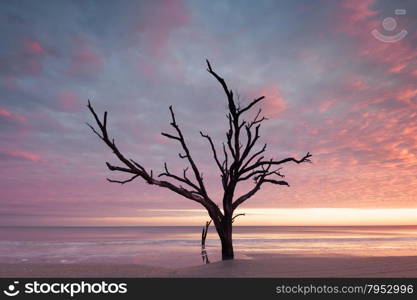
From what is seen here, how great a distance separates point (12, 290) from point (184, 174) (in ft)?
23.0

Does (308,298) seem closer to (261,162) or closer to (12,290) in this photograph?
(12,290)

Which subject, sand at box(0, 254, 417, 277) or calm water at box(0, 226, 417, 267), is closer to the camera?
sand at box(0, 254, 417, 277)

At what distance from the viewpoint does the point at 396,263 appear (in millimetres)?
10086

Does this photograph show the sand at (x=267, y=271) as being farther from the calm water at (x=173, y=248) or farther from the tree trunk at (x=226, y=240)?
the calm water at (x=173, y=248)

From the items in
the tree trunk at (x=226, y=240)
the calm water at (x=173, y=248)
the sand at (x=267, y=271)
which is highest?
the tree trunk at (x=226, y=240)

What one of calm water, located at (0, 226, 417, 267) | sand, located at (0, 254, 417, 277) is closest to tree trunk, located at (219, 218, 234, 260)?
sand, located at (0, 254, 417, 277)

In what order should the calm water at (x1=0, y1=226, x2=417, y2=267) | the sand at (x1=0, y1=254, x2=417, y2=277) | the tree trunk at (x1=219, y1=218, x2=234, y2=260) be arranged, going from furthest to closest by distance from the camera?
1. the calm water at (x1=0, y1=226, x2=417, y2=267)
2. the tree trunk at (x1=219, y1=218, x2=234, y2=260)
3. the sand at (x1=0, y1=254, x2=417, y2=277)

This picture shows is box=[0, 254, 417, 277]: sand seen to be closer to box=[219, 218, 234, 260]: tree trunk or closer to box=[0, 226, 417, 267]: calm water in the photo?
box=[219, 218, 234, 260]: tree trunk

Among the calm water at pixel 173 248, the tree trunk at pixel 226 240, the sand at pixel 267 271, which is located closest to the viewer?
the sand at pixel 267 271

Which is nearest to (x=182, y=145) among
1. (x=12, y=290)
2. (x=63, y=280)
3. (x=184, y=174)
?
(x=184, y=174)

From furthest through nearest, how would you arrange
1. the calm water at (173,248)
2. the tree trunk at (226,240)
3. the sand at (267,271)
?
1. the calm water at (173,248)
2. the tree trunk at (226,240)
3. the sand at (267,271)

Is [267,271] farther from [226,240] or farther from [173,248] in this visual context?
[173,248]

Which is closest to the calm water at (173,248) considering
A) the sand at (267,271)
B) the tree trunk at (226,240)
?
the tree trunk at (226,240)

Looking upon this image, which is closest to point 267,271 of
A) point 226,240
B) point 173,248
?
point 226,240
